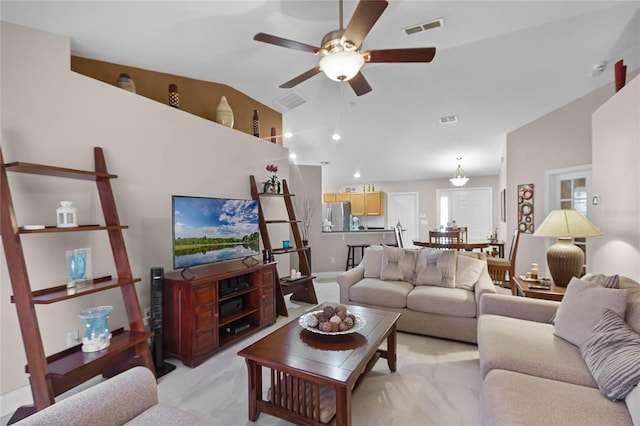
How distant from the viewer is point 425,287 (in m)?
3.29

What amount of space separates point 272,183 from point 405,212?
17.3 feet

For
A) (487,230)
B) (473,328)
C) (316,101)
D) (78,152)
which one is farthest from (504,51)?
(487,230)

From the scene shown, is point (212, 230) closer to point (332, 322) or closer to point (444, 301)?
point (332, 322)

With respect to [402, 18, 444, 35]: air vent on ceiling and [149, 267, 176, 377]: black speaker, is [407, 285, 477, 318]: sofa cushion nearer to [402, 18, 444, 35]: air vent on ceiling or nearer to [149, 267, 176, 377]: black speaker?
[149, 267, 176, 377]: black speaker

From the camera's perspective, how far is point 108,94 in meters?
2.44

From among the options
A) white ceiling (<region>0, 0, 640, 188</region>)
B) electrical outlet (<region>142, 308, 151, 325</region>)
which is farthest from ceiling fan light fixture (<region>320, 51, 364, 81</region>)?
electrical outlet (<region>142, 308, 151, 325</region>)

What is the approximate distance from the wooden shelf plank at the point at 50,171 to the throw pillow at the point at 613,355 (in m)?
3.18

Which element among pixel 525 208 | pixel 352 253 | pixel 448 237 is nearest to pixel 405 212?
pixel 352 253

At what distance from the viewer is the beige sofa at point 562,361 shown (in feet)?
4.13

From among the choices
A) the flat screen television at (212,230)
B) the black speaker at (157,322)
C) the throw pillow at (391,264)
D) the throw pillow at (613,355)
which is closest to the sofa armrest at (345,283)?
the throw pillow at (391,264)

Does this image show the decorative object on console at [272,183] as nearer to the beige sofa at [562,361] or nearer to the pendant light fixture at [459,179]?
the beige sofa at [562,361]

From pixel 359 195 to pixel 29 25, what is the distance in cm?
724

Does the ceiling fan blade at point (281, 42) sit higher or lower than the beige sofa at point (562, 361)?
higher

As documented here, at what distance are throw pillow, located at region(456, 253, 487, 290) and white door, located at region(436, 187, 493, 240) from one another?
4.95 metres
